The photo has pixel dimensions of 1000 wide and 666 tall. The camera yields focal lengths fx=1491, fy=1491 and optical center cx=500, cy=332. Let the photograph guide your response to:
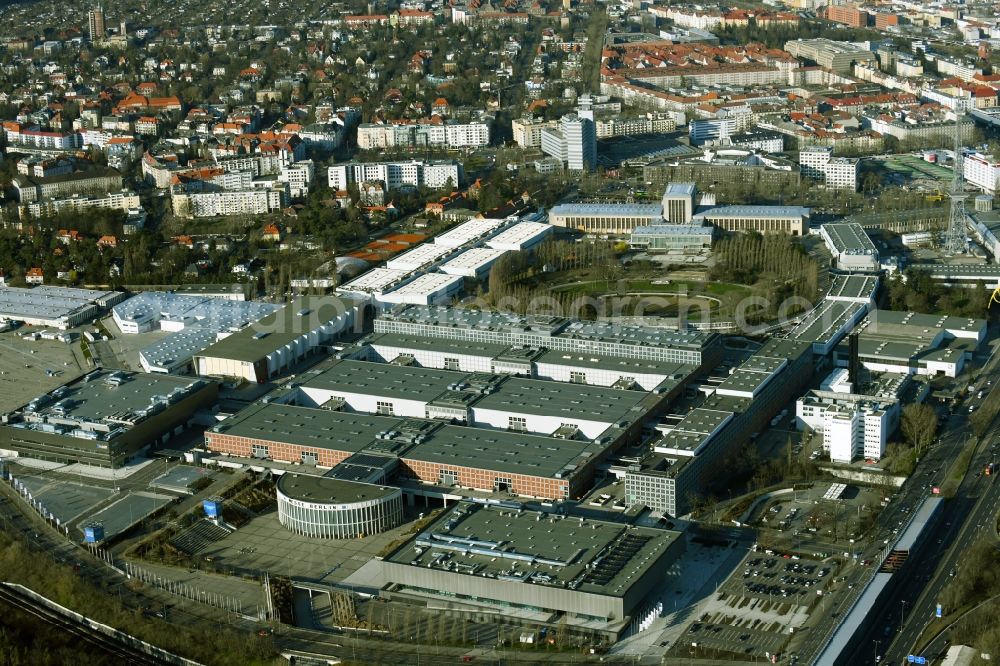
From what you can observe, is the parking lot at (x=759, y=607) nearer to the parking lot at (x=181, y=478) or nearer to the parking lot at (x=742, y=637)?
the parking lot at (x=742, y=637)

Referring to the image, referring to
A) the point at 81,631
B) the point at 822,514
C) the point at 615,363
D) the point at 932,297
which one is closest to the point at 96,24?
the point at 932,297

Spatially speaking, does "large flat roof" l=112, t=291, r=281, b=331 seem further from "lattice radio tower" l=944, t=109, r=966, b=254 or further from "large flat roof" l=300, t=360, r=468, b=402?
"lattice radio tower" l=944, t=109, r=966, b=254

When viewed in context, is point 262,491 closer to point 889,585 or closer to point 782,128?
point 889,585

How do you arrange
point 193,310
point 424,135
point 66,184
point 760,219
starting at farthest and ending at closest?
point 424,135 → point 66,184 → point 760,219 → point 193,310

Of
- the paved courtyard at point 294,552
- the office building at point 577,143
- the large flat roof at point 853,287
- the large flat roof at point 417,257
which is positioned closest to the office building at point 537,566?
the paved courtyard at point 294,552

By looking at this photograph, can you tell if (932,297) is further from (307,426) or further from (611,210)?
(307,426)

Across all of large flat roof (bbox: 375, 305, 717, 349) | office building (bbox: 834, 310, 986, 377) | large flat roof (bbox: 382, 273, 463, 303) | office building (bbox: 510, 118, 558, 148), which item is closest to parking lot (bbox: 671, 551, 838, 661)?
large flat roof (bbox: 375, 305, 717, 349)
